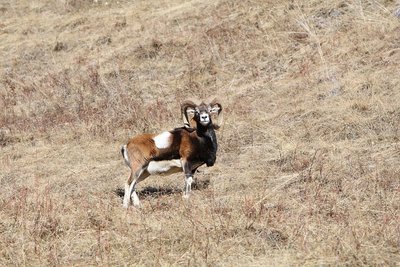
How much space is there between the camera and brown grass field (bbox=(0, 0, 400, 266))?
21.6 feet

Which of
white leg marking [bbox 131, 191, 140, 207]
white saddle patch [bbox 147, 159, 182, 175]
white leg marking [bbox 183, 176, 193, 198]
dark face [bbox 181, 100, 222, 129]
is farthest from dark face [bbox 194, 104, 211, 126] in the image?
white leg marking [bbox 131, 191, 140, 207]

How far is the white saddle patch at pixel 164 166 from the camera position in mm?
9188

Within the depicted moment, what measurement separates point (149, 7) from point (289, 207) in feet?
49.8

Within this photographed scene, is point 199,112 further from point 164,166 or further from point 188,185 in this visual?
point 188,185

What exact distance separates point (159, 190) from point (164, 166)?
620 mm

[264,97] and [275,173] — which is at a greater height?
[275,173]

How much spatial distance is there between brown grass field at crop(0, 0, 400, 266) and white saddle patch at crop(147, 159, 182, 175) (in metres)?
0.36

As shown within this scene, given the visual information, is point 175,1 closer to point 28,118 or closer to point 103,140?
point 28,118

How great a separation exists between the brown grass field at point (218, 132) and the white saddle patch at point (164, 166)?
1.19ft

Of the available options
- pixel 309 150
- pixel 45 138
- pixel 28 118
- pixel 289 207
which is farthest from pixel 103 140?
pixel 289 207

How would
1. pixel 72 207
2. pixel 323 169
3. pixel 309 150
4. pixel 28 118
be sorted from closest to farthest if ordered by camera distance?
pixel 72 207 → pixel 323 169 → pixel 309 150 → pixel 28 118

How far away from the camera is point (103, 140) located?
42.2 ft

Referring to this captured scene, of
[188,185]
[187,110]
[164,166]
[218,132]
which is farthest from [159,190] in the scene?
[218,132]

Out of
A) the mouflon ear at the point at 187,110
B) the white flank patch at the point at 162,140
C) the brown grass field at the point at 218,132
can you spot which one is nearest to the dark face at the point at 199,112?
the mouflon ear at the point at 187,110
